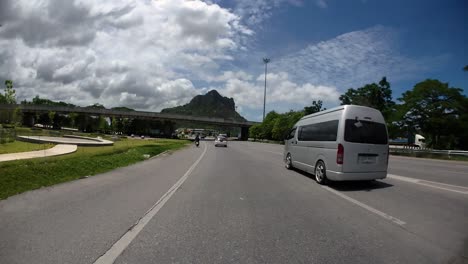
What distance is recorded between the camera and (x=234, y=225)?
15.8 feet

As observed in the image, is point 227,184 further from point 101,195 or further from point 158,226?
point 158,226

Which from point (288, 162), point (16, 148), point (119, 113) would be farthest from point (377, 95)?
point (119, 113)

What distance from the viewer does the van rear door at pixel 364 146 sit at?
8195 mm

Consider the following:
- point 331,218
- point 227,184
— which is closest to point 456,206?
point 331,218

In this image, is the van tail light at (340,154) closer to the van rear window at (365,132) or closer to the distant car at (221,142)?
the van rear window at (365,132)

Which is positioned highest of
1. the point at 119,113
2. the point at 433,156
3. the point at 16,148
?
the point at 119,113

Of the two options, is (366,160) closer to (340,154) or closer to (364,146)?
(364,146)

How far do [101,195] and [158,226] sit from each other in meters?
3.23

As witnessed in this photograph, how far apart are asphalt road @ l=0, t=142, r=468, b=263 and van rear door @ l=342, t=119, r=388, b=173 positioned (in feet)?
2.40

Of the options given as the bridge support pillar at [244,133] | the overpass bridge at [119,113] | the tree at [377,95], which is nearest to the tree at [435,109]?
the tree at [377,95]

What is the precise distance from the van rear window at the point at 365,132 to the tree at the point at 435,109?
99.8 ft

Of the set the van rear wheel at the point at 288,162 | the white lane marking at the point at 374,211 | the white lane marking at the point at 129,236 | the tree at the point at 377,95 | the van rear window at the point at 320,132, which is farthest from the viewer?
the tree at the point at 377,95

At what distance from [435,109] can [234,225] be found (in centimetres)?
3776

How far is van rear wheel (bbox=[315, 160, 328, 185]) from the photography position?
8.89 meters
